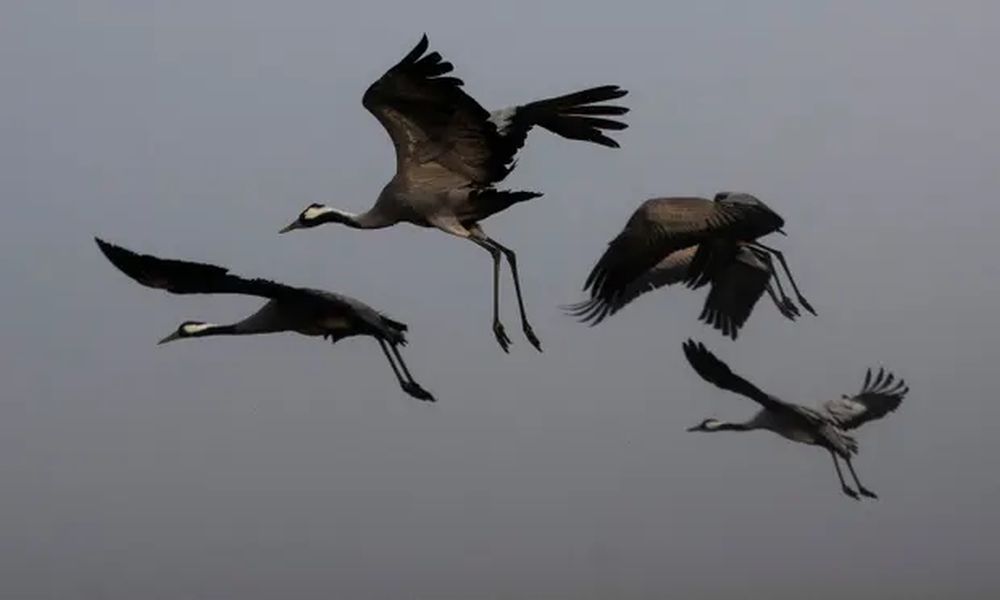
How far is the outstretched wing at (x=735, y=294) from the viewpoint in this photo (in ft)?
72.0

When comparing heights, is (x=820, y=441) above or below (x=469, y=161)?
below

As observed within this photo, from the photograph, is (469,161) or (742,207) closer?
(469,161)

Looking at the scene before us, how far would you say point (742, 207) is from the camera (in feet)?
67.8

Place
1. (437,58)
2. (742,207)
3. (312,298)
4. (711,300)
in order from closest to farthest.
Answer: (437,58), (312,298), (742,207), (711,300)

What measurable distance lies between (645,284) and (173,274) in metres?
6.23

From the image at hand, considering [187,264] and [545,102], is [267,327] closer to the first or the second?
[187,264]

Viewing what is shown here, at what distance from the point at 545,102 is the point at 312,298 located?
2702 mm

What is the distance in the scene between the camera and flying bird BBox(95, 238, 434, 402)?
690 inches

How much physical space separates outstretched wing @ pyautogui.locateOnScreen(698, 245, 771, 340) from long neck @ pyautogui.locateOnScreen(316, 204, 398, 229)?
4.48 m

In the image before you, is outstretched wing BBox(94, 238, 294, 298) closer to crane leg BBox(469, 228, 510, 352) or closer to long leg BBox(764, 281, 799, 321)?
crane leg BBox(469, 228, 510, 352)

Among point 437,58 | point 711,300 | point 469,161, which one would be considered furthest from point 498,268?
point 711,300

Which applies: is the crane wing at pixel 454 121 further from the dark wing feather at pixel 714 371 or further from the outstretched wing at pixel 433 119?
the dark wing feather at pixel 714 371

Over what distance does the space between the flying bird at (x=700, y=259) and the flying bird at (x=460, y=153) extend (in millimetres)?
→ 2275

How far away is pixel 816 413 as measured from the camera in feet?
74.9
